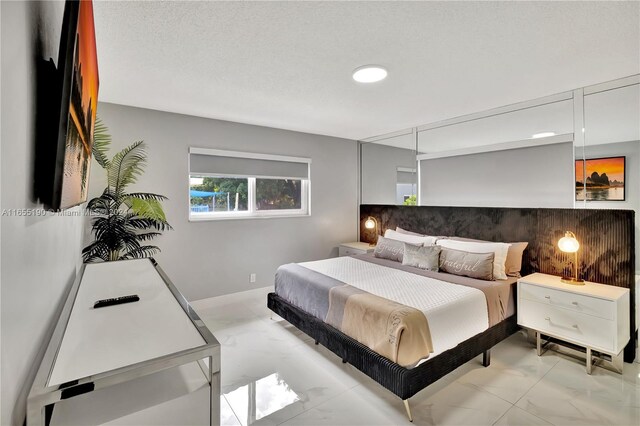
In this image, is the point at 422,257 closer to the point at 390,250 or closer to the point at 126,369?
the point at 390,250

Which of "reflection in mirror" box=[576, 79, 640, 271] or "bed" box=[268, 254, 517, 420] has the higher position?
"reflection in mirror" box=[576, 79, 640, 271]

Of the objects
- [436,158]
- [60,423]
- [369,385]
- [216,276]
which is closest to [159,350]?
[60,423]

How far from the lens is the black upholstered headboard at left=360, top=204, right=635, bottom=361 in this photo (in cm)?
252

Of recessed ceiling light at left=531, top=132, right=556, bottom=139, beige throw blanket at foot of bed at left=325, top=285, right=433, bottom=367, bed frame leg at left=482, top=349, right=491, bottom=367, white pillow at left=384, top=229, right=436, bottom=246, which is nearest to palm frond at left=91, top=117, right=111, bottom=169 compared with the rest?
beige throw blanket at foot of bed at left=325, top=285, right=433, bottom=367

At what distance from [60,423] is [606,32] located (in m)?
3.05

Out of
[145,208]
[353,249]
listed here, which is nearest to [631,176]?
[353,249]

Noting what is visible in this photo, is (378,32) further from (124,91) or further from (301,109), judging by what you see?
(124,91)

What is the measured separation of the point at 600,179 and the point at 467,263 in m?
1.33

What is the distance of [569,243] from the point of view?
2.61 meters

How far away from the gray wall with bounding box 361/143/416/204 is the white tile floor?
2561mm

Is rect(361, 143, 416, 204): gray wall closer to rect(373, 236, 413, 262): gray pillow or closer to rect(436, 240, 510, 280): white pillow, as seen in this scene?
rect(373, 236, 413, 262): gray pillow

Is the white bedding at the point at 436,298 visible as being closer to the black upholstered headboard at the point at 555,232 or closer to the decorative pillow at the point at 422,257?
the decorative pillow at the point at 422,257

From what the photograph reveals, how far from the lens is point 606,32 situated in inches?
72.1

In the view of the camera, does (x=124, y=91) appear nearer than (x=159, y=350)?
No
